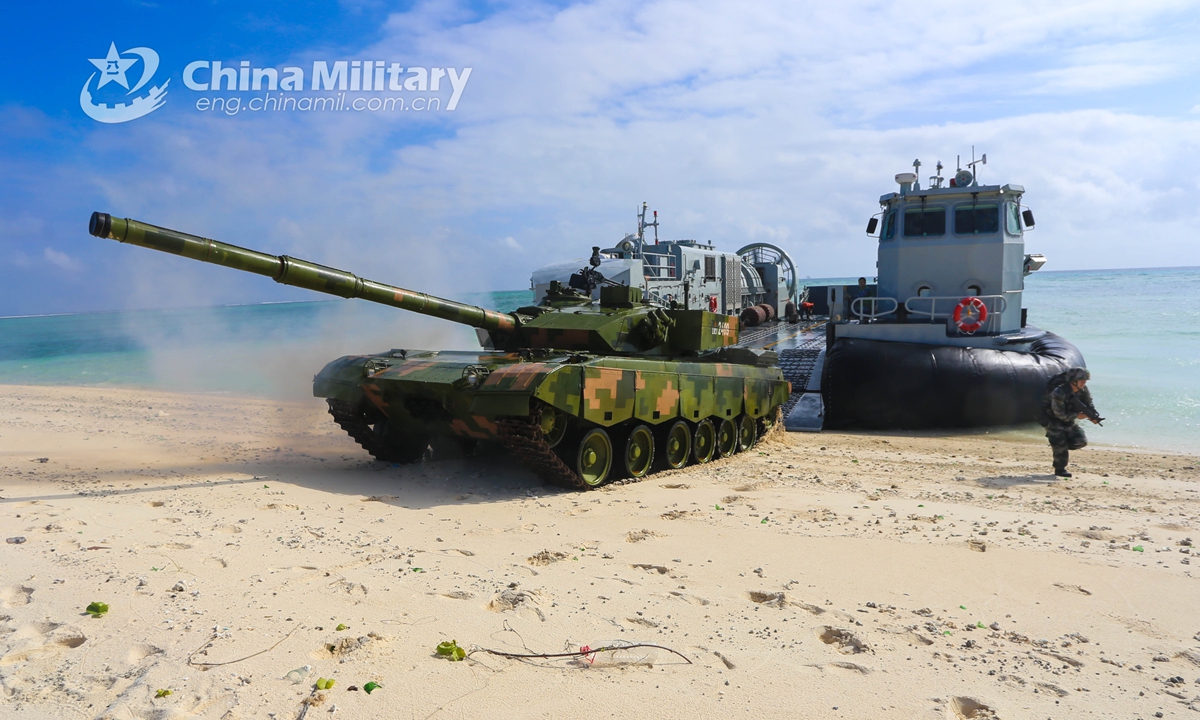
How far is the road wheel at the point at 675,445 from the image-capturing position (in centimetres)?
932

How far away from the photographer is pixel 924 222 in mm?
15617

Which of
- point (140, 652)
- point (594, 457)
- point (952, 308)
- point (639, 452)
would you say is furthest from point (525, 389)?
point (952, 308)

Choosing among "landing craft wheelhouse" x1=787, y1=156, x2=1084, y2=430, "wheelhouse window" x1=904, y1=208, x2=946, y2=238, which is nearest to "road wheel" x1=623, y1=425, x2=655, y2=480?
"landing craft wheelhouse" x1=787, y1=156, x2=1084, y2=430

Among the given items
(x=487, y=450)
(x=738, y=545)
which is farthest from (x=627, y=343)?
(x=738, y=545)

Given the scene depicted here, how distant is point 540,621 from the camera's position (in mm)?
4430

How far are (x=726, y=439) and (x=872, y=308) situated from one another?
18.9 feet

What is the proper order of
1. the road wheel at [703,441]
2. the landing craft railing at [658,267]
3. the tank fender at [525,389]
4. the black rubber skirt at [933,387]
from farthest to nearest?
the landing craft railing at [658,267]
the black rubber skirt at [933,387]
the road wheel at [703,441]
the tank fender at [525,389]

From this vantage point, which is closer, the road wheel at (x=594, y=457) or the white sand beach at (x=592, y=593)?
the white sand beach at (x=592, y=593)

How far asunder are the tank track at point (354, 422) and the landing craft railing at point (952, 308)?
9259mm

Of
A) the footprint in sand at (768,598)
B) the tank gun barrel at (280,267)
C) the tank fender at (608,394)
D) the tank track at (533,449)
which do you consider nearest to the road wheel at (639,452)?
the tank fender at (608,394)

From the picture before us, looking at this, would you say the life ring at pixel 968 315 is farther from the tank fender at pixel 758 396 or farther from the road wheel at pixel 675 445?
the road wheel at pixel 675 445

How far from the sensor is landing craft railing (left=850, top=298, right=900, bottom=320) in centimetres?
1474

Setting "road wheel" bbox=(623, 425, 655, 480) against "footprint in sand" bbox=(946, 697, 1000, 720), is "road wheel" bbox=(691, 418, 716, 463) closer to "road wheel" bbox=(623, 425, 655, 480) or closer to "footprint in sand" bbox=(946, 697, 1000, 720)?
"road wheel" bbox=(623, 425, 655, 480)

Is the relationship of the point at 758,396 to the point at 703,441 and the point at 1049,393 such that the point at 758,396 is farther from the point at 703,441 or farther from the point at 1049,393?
the point at 1049,393
